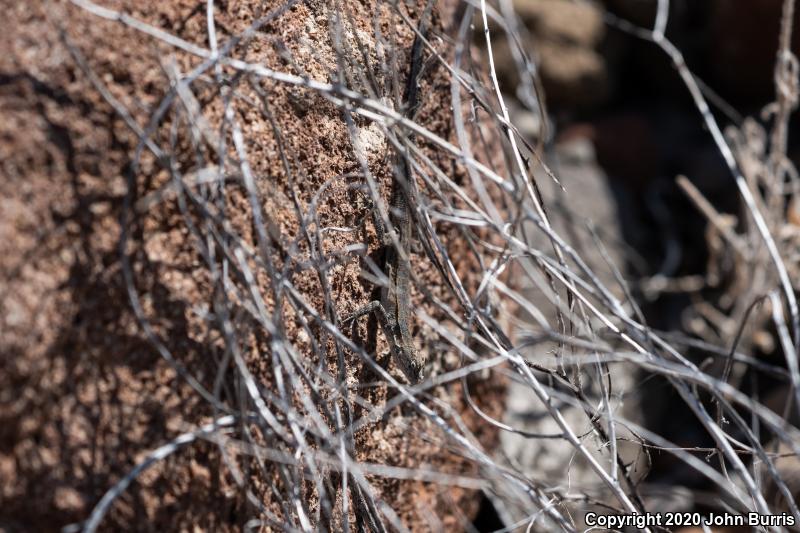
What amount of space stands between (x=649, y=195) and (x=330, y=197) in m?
2.25

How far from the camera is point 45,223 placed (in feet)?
3.15

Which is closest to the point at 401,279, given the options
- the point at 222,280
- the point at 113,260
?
the point at 222,280

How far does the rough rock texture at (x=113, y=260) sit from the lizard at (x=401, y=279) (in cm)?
23

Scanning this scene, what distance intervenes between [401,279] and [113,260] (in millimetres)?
582

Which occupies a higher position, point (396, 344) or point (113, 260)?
point (113, 260)

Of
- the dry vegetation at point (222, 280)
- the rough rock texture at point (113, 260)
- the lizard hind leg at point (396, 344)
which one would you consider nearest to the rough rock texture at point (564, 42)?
the dry vegetation at point (222, 280)

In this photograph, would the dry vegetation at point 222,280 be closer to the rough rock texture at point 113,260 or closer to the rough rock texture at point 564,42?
the rough rock texture at point 113,260

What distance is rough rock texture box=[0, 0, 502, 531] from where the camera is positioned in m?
0.95

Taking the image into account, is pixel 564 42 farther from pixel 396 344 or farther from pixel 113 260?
pixel 113 260

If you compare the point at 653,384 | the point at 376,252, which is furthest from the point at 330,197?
the point at 653,384

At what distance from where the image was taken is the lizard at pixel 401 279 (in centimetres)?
140

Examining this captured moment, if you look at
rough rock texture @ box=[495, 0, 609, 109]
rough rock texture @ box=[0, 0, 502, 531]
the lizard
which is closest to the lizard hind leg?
the lizard

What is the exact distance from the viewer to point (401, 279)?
1.46 meters

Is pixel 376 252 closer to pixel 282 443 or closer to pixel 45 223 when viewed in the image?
pixel 282 443
